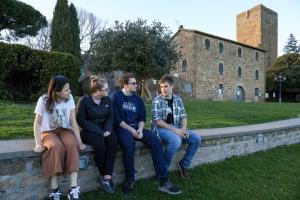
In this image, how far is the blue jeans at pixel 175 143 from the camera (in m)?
5.04

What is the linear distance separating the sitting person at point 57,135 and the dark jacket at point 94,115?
21cm

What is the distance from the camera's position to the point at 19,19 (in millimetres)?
16734

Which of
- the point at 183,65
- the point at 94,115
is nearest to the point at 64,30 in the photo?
the point at 183,65

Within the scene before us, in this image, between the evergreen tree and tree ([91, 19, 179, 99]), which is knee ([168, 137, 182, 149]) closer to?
tree ([91, 19, 179, 99])

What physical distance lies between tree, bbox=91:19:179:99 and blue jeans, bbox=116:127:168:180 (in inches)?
551

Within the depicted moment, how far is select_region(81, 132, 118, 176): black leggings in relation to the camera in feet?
13.7

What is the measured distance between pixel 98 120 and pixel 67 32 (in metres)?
20.1

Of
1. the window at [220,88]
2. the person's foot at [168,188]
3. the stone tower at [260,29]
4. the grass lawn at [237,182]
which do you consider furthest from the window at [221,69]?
the person's foot at [168,188]

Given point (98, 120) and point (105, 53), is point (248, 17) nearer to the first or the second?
point (105, 53)

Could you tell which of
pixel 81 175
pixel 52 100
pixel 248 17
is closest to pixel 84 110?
pixel 52 100

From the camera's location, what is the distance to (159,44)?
19.1 metres

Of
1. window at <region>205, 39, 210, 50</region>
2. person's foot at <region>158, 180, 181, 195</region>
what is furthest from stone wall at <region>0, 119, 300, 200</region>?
window at <region>205, 39, 210, 50</region>

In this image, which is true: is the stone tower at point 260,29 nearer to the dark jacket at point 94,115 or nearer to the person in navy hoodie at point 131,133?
the person in navy hoodie at point 131,133

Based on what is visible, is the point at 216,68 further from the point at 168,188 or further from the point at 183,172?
the point at 168,188
